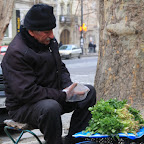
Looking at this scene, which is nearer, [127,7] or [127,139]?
[127,139]

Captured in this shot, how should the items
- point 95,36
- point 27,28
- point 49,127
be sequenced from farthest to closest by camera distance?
point 95,36, point 27,28, point 49,127

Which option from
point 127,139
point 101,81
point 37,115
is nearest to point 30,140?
point 101,81

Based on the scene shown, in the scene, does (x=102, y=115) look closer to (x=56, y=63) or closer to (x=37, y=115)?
(x=37, y=115)

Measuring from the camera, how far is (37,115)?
3324mm

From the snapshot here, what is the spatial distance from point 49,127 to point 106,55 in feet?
7.25

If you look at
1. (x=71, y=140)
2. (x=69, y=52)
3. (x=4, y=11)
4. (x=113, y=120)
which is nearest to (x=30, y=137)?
(x=71, y=140)

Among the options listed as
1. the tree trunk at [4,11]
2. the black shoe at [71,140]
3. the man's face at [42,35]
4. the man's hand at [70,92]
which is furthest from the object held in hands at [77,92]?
the tree trunk at [4,11]

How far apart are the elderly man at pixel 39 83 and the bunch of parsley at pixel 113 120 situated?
36 cm

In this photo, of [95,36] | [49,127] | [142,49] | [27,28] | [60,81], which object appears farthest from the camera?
[95,36]

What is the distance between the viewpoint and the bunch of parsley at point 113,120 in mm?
3059

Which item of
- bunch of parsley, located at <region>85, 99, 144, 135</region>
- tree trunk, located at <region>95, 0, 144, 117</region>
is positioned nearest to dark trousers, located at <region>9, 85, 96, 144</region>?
bunch of parsley, located at <region>85, 99, 144, 135</region>

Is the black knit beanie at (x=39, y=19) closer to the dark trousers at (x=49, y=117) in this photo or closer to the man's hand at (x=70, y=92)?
the man's hand at (x=70, y=92)

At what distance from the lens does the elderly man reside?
130 inches

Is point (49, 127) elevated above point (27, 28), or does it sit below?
below
